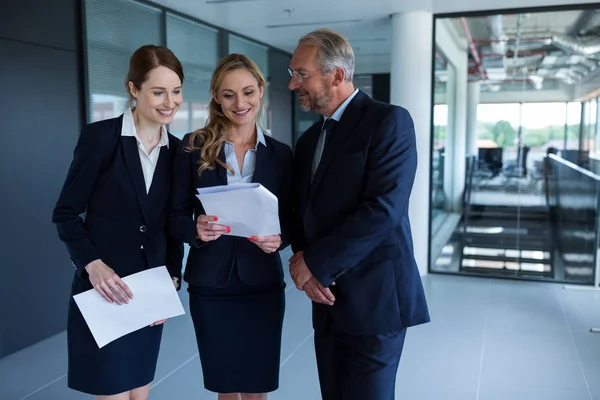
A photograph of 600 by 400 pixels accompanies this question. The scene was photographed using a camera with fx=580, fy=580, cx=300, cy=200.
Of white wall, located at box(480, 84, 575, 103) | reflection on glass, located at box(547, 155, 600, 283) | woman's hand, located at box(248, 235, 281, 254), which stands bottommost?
reflection on glass, located at box(547, 155, 600, 283)

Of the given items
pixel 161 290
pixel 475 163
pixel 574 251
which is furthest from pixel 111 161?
pixel 574 251

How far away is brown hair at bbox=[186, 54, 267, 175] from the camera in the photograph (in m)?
2.09

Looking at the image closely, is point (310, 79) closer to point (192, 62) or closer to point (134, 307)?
point (134, 307)

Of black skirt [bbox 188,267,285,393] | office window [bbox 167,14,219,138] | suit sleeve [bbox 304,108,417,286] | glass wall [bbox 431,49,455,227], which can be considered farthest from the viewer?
glass wall [bbox 431,49,455,227]

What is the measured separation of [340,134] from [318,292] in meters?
0.52

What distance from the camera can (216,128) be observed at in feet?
7.13

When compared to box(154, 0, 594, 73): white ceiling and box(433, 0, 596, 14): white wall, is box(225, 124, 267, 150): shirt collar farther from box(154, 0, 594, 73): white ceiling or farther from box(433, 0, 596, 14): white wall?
box(433, 0, 596, 14): white wall

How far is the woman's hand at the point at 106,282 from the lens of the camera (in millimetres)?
2016

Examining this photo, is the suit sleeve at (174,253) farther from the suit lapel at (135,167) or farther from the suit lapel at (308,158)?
the suit lapel at (308,158)

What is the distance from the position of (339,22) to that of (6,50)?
154 inches

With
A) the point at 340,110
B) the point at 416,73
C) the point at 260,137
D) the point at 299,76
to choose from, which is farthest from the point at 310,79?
the point at 416,73

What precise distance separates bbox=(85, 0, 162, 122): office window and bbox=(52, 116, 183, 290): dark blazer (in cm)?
280

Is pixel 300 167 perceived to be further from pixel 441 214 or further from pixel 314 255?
pixel 441 214

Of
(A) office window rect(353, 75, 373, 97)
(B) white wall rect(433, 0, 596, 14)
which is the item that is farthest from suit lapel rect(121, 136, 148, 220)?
(A) office window rect(353, 75, 373, 97)
